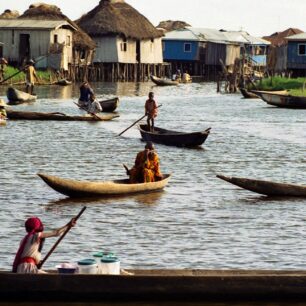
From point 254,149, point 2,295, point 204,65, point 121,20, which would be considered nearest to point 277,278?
point 2,295

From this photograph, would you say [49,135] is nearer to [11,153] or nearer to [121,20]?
[11,153]

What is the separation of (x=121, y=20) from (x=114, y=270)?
250ft

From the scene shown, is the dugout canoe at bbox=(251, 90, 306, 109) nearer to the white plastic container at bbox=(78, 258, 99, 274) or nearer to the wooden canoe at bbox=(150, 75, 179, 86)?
the wooden canoe at bbox=(150, 75, 179, 86)

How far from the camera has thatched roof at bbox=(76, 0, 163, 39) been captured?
3467 inches

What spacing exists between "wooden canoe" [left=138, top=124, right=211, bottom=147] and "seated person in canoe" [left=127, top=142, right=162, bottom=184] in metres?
9.84

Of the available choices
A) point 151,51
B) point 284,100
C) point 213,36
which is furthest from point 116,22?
point 284,100

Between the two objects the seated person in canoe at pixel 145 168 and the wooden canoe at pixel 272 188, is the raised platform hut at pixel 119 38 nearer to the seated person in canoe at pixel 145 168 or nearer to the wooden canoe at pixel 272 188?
the seated person in canoe at pixel 145 168

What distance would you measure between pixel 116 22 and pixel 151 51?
865 cm

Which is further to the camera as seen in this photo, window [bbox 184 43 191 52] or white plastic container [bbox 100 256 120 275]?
window [bbox 184 43 191 52]

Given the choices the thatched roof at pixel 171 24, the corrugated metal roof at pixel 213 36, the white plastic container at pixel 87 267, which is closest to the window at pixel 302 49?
the corrugated metal roof at pixel 213 36

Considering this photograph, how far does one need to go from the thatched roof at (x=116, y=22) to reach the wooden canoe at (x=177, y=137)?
53934 mm

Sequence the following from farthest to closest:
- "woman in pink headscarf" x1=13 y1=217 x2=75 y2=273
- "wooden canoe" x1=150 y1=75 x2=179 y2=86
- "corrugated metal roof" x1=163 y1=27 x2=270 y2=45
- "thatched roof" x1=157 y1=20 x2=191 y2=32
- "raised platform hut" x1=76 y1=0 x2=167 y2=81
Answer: "thatched roof" x1=157 y1=20 x2=191 y2=32 < "corrugated metal roof" x1=163 y1=27 x2=270 y2=45 < "wooden canoe" x1=150 y1=75 x2=179 y2=86 < "raised platform hut" x1=76 y1=0 x2=167 y2=81 < "woman in pink headscarf" x1=13 y1=217 x2=75 y2=273

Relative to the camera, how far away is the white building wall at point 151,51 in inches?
3711

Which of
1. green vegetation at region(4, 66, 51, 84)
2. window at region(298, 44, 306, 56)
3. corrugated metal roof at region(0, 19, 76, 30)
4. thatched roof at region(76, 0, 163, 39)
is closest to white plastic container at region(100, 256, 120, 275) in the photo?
green vegetation at region(4, 66, 51, 84)
